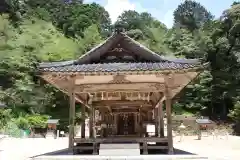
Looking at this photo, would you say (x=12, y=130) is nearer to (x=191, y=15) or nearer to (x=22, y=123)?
(x=22, y=123)

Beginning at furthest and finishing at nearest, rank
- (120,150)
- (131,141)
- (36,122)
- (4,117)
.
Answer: (36,122), (4,117), (131,141), (120,150)

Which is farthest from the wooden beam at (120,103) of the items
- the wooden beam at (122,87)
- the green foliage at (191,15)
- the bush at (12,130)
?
the green foliage at (191,15)

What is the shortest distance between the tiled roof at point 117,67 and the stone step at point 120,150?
2.57 metres

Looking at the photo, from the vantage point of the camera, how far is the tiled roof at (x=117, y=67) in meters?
10.8

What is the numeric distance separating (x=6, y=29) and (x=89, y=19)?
21.0m

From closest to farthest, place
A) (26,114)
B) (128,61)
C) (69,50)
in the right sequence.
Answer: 1. (128,61)
2. (26,114)
3. (69,50)

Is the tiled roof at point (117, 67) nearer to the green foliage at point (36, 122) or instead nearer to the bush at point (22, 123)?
the bush at point (22, 123)

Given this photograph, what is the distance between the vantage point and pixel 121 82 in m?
12.1

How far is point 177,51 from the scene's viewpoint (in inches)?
2165

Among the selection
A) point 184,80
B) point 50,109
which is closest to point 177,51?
point 50,109

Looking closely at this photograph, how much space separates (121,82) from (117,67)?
0.99m

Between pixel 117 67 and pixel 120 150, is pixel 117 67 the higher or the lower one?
A: the higher one

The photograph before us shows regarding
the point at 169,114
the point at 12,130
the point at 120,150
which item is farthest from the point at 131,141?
the point at 12,130

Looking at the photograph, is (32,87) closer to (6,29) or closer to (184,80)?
(6,29)
